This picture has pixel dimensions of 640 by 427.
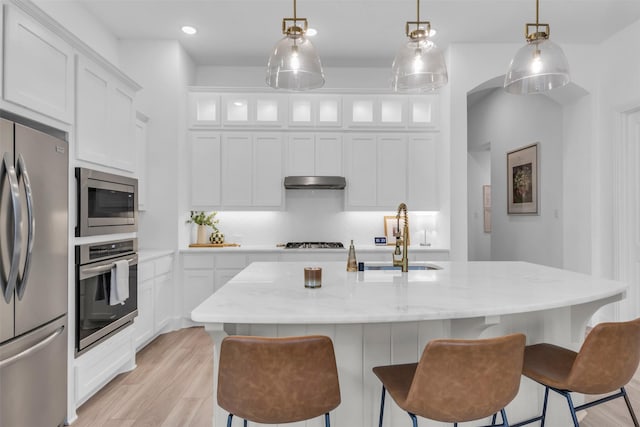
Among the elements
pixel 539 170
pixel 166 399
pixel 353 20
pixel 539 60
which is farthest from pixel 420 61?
pixel 539 170

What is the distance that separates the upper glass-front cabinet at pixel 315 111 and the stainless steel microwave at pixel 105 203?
2.17 metres

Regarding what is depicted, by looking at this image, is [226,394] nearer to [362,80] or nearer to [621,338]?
[621,338]

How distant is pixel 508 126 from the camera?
5.43 metres

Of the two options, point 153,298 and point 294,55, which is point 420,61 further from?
point 153,298

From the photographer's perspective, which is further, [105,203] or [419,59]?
[105,203]

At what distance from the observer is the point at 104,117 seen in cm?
261

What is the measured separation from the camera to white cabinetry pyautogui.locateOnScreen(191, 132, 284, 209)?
4426 mm

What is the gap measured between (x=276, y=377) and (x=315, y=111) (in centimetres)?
378

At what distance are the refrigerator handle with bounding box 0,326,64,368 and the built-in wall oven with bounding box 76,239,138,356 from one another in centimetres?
23

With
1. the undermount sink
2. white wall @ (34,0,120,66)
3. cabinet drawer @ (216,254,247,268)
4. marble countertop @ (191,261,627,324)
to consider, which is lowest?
cabinet drawer @ (216,254,247,268)

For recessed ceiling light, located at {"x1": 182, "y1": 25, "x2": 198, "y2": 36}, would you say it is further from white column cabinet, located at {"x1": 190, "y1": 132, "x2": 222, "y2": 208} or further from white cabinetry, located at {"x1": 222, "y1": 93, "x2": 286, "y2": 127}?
white column cabinet, located at {"x1": 190, "y1": 132, "x2": 222, "y2": 208}

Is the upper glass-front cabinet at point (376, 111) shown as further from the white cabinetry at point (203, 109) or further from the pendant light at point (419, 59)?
the pendant light at point (419, 59)

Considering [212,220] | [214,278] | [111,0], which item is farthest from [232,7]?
[214,278]

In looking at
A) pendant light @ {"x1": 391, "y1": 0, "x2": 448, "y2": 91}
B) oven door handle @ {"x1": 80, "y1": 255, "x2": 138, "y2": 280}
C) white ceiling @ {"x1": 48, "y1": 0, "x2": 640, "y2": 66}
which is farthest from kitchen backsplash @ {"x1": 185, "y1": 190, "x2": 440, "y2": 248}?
pendant light @ {"x1": 391, "y1": 0, "x2": 448, "y2": 91}
